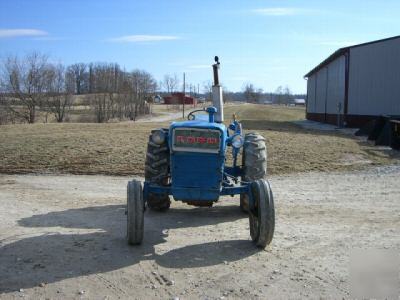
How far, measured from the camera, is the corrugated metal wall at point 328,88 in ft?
113

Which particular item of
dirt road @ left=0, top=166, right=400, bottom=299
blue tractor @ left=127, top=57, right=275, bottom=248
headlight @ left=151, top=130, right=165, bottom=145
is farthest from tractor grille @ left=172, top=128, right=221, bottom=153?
dirt road @ left=0, top=166, right=400, bottom=299

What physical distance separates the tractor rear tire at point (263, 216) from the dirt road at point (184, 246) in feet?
0.57

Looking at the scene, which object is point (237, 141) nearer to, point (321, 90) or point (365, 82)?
point (365, 82)

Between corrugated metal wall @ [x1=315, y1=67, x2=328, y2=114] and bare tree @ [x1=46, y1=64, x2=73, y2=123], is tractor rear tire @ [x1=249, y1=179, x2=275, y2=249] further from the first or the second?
bare tree @ [x1=46, y1=64, x2=73, y2=123]

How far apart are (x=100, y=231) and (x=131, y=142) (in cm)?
959

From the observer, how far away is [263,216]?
6.34m

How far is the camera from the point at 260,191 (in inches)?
257

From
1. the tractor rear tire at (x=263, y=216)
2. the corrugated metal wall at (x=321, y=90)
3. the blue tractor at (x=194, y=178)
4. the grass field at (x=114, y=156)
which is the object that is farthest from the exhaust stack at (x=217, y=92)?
the corrugated metal wall at (x=321, y=90)

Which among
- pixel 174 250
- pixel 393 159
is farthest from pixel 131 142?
pixel 174 250

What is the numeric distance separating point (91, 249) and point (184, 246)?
1.18 m

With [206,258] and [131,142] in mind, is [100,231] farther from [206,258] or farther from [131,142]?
[131,142]

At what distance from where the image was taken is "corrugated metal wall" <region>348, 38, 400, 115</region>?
28202mm

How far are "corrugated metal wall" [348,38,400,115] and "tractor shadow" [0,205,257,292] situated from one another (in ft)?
74.2

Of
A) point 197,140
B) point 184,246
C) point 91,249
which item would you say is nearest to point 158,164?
point 197,140
